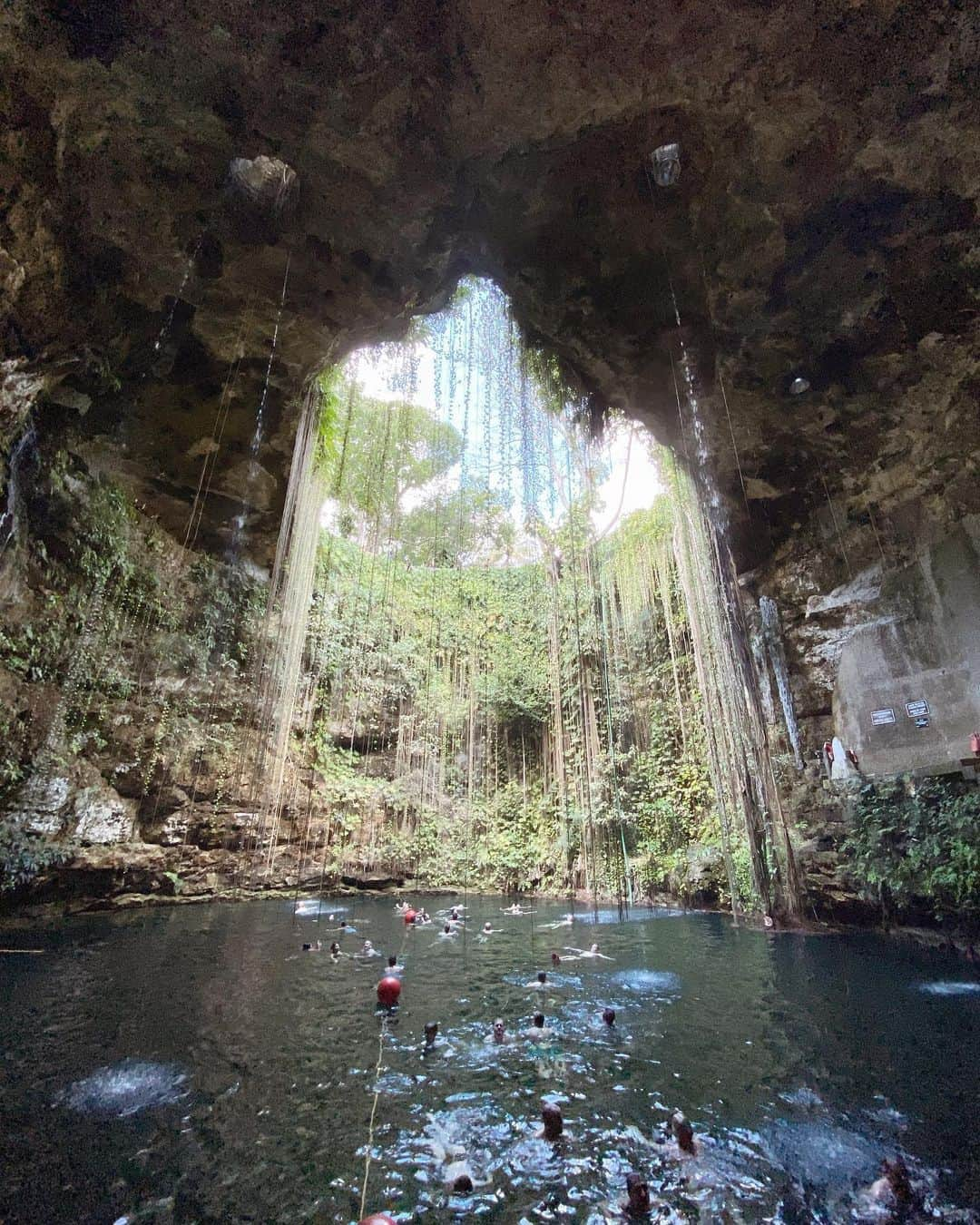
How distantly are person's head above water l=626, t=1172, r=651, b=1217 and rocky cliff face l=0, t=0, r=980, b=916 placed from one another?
6183mm

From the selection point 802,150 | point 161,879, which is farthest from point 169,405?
point 802,150

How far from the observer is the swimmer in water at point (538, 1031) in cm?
445

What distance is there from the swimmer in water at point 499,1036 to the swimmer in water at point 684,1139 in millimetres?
1657

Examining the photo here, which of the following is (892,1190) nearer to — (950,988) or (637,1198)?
(637,1198)

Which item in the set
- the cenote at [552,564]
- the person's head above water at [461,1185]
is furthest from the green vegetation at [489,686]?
the person's head above water at [461,1185]

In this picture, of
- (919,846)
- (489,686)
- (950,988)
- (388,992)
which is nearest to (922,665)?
(919,846)

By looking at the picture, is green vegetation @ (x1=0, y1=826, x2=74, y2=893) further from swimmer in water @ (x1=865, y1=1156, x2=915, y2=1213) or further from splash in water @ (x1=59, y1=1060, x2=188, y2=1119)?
swimmer in water @ (x1=865, y1=1156, x2=915, y2=1213)

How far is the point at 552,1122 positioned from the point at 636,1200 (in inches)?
27.5

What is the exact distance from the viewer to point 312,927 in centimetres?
873

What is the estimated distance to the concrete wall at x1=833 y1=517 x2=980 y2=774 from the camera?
6535 mm

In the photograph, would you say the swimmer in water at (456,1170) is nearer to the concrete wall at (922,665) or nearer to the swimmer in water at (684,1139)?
the swimmer in water at (684,1139)

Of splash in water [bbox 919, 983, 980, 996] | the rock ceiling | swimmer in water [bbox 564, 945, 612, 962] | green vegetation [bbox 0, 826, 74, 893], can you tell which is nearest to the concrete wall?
the rock ceiling

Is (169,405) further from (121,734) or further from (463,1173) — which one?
(463,1173)

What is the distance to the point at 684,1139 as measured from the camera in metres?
2.90
